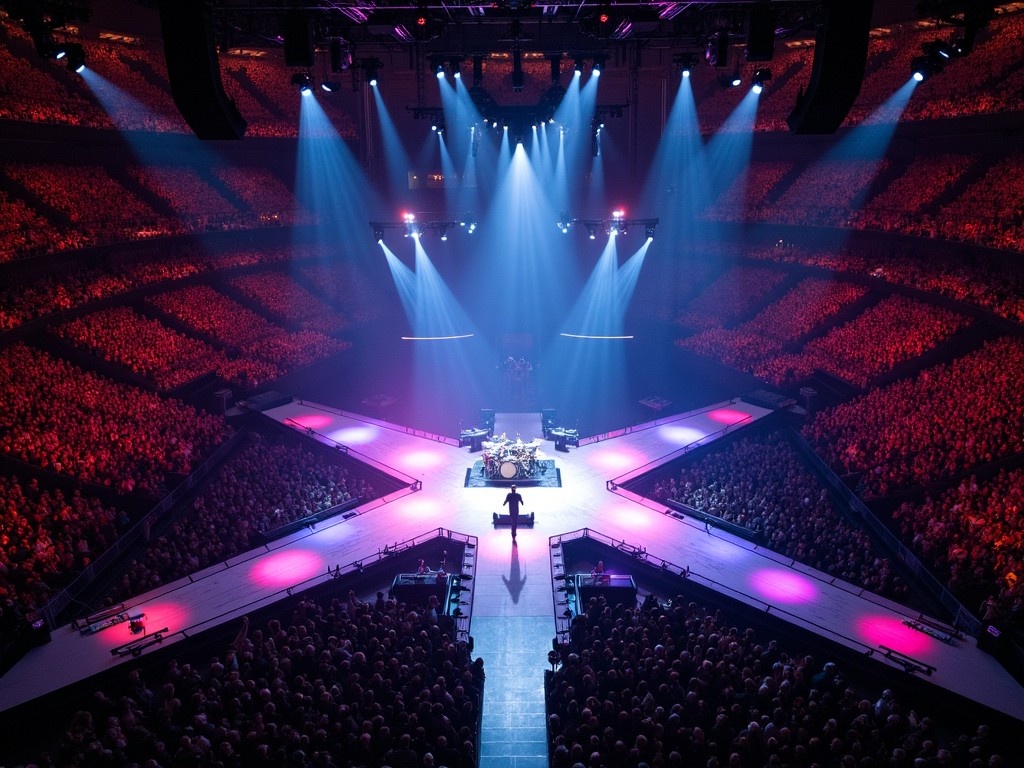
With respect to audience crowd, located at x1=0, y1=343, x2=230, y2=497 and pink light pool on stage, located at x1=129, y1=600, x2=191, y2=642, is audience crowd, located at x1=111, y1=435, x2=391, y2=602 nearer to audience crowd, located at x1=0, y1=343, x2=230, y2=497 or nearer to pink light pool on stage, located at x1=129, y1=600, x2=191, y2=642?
pink light pool on stage, located at x1=129, y1=600, x2=191, y2=642

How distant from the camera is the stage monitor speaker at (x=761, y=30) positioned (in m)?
11.3

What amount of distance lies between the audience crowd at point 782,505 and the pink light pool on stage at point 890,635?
0.96m

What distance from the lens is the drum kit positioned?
19.7 m

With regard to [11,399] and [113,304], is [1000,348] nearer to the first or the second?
[11,399]

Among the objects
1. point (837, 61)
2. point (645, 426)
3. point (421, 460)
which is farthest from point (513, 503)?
point (837, 61)

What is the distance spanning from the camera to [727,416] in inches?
939

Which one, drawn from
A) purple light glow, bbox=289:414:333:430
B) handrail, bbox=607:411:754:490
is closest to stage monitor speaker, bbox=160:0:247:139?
handrail, bbox=607:411:754:490

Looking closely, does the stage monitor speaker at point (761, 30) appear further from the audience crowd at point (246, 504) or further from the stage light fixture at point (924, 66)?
the audience crowd at point (246, 504)

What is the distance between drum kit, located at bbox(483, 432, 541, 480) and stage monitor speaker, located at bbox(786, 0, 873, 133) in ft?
42.1

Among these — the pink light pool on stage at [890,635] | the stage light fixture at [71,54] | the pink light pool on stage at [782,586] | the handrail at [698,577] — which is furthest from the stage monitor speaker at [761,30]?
the stage light fixture at [71,54]

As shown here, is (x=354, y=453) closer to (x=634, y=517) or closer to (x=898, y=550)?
(x=634, y=517)

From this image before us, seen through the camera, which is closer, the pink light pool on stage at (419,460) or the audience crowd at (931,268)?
the audience crowd at (931,268)

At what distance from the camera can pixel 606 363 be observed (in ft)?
106

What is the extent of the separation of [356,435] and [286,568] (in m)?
8.27
